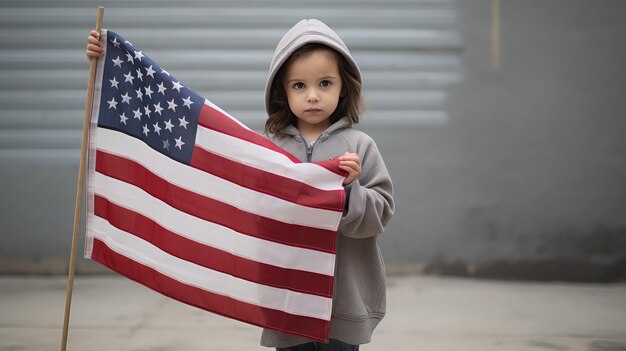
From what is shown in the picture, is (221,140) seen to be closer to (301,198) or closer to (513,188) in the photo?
(301,198)

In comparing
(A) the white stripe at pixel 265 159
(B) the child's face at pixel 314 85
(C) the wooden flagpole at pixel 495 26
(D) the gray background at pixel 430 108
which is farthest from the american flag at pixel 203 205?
(C) the wooden flagpole at pixel 495 26

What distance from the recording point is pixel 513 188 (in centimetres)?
589

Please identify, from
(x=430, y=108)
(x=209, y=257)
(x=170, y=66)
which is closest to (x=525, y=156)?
(x=430, y=108)

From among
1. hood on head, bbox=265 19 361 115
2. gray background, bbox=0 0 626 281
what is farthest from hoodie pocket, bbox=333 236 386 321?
gray background, bbox=0 0 626 281

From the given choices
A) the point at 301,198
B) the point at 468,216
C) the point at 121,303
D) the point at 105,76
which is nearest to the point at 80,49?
the point at 121,303

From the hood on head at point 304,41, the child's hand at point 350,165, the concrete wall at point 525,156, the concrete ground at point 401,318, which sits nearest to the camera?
the child's hand at point 350,165

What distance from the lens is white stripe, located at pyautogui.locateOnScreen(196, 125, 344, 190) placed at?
2.27 m

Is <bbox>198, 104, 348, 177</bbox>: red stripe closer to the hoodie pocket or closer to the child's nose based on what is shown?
Answer: the child's nose

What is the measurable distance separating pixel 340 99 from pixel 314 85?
200mm

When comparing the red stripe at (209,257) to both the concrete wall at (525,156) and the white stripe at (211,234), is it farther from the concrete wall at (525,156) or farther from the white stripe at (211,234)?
the concrete wall at (525,156)

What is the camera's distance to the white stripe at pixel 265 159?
227cm

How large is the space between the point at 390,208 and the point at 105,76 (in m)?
1.03

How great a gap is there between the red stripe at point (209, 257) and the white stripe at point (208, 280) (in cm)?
2

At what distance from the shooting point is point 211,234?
239 cm
